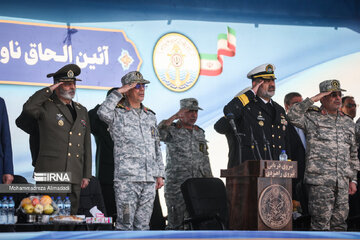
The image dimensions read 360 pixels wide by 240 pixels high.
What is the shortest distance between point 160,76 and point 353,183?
2.48 m

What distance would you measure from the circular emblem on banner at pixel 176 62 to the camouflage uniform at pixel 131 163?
6.08 ft

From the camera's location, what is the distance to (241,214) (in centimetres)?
409

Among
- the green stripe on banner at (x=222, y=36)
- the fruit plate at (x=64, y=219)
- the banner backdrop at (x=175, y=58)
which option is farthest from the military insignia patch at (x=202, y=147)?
the fruit plate at (x=64, y=219)

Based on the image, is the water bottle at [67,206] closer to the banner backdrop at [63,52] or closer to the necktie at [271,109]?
the necktie at [271,109]

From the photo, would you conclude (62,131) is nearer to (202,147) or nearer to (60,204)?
(60,204)

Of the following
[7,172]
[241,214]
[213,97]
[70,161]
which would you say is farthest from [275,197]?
[213,97]

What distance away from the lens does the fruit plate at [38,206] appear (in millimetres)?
4078

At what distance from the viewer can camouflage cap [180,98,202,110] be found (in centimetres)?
645

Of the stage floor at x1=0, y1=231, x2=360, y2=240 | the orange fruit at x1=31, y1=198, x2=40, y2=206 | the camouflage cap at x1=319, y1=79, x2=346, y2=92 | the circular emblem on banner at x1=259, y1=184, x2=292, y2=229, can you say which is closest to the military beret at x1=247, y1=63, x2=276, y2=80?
the camouflage cap at x1=319, y1=79, x2=346, y2=92

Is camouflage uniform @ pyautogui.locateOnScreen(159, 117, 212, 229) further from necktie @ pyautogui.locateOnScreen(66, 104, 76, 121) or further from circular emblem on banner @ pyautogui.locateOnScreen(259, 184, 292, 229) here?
circular emblem on banner @ pyautogui.locateOnScreen(259, 184, 292, 229)

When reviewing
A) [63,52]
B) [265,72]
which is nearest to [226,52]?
[63,52]

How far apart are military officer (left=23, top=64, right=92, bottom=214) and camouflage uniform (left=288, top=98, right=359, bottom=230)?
69.6 inches

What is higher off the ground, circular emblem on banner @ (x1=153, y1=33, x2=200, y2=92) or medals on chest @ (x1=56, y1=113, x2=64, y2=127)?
circular emblem on banner @ (x1=153, y1=33, x2=200, y2=92)

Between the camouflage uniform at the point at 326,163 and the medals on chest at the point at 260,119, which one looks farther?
the camouflage uniform at the point at 326,163
